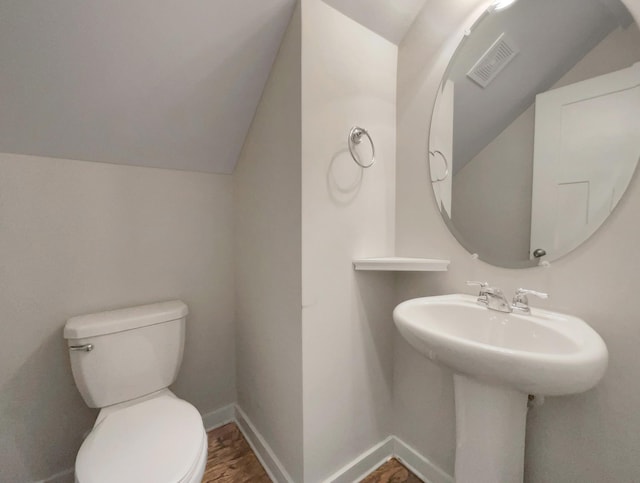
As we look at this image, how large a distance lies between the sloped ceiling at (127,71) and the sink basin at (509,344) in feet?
3.87

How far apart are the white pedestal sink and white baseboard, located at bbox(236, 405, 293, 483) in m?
0.72

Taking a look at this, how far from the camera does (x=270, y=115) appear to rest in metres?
A: 1.15

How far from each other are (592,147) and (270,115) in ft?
3.74

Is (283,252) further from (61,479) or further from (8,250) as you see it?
(61,479)

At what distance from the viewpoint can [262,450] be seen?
1289 mm

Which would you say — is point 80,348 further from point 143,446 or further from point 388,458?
point 388,458

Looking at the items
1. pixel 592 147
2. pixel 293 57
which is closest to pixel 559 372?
pixel 592 147

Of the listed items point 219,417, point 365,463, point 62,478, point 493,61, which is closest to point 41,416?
point 62,478

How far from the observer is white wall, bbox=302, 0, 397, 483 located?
39.0 inches

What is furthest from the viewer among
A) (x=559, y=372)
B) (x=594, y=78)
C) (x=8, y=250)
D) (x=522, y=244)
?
(x=8, y=250)

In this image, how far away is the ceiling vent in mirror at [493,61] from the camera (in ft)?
3.19

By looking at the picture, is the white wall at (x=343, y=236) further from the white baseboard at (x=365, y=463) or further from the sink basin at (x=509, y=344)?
the sink basin at (x=509, y=344)

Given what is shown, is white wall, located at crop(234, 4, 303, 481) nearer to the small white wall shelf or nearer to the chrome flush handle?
the small white wall shelf

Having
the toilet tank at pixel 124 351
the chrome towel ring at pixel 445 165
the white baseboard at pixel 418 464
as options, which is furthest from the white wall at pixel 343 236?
the toilet tank at pixel 124 351
